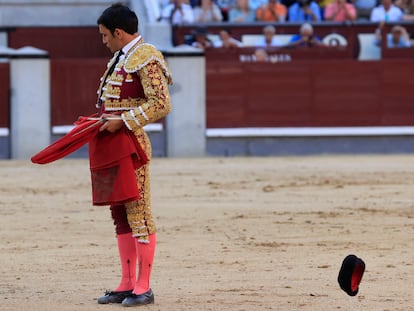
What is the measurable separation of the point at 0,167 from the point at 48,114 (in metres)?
1.63

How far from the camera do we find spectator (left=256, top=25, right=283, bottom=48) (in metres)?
14.7

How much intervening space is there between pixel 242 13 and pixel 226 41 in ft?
2.55

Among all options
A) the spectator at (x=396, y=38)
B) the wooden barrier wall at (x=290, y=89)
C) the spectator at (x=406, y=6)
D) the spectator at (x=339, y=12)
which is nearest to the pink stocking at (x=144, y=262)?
the wooden barrier wall at (x=290, y=89)

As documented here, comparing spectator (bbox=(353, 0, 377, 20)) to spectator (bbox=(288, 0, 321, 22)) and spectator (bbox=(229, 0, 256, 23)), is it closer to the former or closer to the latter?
spectator (bbox=(288, 0, 321, 22))

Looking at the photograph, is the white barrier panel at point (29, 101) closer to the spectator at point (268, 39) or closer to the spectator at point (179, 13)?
the spectator at point (179, 13)

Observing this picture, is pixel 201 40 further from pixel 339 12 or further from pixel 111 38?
pixel 111 38

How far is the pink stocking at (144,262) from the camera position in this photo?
5.20 m

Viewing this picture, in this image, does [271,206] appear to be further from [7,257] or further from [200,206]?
[7,257]

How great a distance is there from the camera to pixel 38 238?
7.54 metres

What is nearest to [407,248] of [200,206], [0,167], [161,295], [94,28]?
[161,295]

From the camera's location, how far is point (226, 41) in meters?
14.7

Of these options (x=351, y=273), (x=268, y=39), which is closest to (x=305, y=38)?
(x=268, y=39)

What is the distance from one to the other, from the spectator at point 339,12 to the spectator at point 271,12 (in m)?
0.59

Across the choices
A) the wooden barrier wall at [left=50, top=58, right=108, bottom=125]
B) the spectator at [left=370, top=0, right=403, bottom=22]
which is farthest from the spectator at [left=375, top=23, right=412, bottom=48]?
the wooden barrier wall at [left=50, top=58, right=108, bottom=125]
